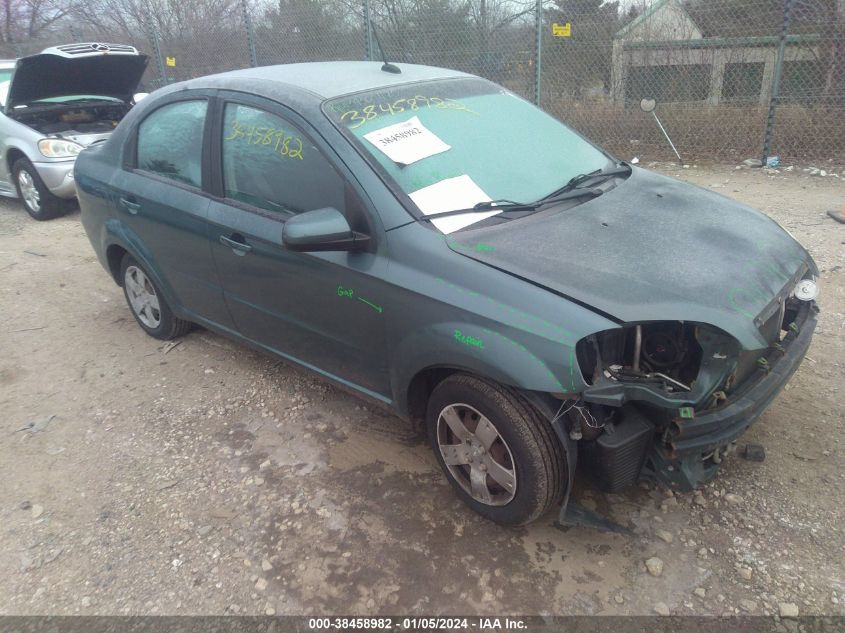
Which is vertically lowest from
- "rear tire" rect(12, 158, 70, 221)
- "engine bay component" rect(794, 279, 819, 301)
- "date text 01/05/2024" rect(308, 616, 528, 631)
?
"date text 01/05/2024" rect(308, 616, 528, 631)

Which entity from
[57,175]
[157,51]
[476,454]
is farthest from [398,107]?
[157,51]

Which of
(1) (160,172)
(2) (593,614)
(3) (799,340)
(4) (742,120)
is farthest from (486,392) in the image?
(4) (742,120)

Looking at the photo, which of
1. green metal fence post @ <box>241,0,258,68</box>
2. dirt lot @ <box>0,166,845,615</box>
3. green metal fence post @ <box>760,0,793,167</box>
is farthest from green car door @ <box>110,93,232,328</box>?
green metal fence post @ <box>241,0,258,68</box>

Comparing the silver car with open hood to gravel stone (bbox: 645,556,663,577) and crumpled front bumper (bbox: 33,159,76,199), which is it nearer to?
crumpled front bumper (bbox: 33,159,76,199)

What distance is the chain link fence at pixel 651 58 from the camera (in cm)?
734

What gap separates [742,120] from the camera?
7977mm

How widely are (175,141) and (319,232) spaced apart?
161 centimetres

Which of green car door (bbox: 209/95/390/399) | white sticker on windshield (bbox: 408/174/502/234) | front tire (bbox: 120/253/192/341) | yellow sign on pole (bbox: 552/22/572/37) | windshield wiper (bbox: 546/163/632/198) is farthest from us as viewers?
yellow sign on pole (bbox: 552/22/572/37)

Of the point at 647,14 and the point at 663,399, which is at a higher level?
the point at 647,14

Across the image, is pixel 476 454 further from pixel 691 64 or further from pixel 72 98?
pixel 72 98

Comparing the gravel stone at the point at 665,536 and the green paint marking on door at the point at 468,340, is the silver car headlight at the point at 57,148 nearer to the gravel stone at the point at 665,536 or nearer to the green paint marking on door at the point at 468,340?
the green paint marking on door at the point at 468,340

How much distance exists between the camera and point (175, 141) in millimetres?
3545

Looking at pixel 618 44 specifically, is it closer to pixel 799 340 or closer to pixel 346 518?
pixel 799 340

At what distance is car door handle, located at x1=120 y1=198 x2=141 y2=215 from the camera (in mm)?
3766
